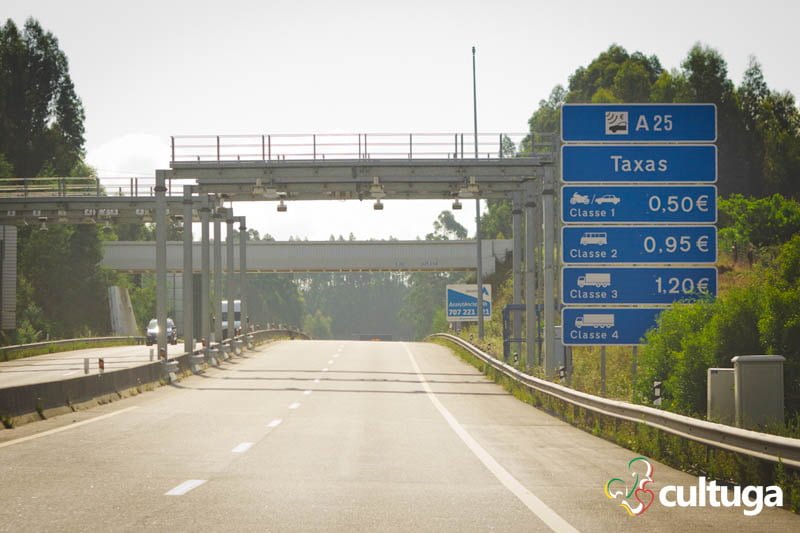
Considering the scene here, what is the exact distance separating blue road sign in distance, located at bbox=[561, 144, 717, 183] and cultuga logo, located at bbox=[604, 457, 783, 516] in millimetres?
13701

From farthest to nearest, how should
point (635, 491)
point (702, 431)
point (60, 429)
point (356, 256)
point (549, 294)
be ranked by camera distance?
point (356, 256), point (549, 294), point (60, 429), point (702, 431), point (635, 491)

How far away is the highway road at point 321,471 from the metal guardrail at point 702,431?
0.52 metres

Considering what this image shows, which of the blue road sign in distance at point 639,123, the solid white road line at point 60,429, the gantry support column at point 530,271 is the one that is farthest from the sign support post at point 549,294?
the solid white road line at point 60,429

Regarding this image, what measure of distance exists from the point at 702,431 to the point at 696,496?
1501 millimetres

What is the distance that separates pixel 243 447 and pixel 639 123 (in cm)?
1364

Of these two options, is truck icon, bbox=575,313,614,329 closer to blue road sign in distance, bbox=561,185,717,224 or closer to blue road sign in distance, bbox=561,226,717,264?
blue road sign in distance, bbox=561,226,717,264

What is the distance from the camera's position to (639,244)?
25297 mm

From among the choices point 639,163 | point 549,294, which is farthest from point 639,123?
point 549,294

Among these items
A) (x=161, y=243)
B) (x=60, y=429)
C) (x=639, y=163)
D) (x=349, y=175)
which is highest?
(x=349, y=175)

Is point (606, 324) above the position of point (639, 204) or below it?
below

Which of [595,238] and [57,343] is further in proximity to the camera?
[57,343]

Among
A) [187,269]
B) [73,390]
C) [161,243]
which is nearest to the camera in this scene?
[73,390]

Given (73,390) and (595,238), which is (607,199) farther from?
(73,390)

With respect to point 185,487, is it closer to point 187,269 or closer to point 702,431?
point 702,431
